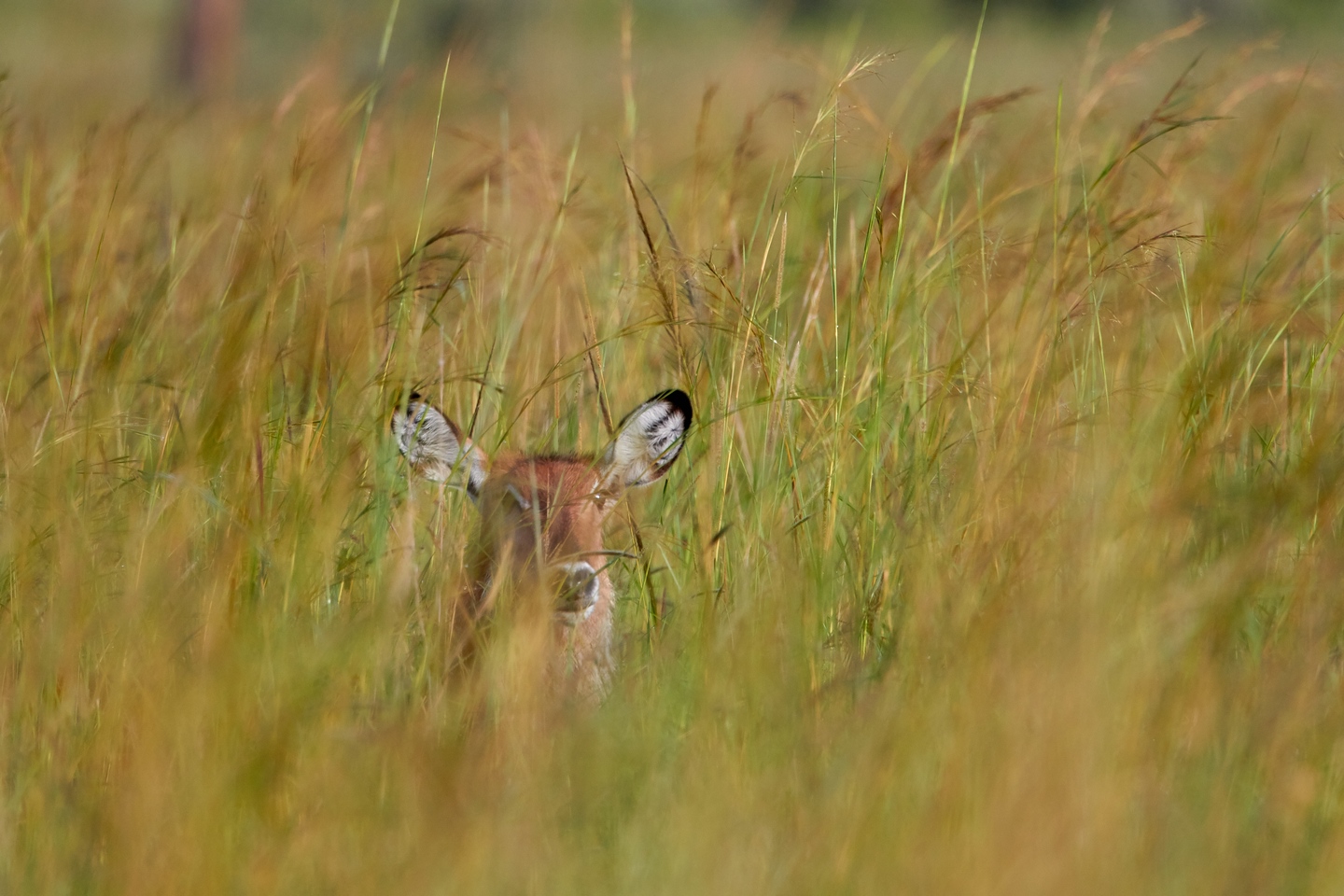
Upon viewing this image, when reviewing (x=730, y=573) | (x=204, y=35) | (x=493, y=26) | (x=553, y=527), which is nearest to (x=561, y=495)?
(x=553, y=527)

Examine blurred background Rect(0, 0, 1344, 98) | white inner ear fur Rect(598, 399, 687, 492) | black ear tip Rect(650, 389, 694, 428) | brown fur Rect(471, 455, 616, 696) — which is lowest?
blurred background Rect(0, 0, 1344, 98)

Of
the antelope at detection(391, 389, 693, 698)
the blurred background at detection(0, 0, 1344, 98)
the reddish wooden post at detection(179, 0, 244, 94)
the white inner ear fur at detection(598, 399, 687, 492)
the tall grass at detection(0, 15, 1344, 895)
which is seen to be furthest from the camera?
the blurred background at detection(0, 0, 1344, 98)

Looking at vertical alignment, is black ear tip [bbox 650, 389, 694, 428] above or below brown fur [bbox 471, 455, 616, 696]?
above

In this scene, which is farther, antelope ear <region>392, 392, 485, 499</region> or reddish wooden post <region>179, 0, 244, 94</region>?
reddish wooden post <region>179, 0, 244, 94</region>

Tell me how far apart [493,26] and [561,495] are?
15.9m

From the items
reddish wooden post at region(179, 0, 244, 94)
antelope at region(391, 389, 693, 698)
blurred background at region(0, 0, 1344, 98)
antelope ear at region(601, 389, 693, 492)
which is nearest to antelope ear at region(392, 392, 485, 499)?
antelope at region(391, 389, 693, 698)

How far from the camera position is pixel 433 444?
3.35 metres

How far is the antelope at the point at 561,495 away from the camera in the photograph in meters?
3.04

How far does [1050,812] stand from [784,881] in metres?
0.33

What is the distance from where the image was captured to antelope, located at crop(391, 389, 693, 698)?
3.04m

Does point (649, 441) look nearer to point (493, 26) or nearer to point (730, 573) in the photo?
point (730, 573)

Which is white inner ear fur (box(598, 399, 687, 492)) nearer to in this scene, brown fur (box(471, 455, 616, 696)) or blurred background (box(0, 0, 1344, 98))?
brown fur (box(471, 455, 616, 696))

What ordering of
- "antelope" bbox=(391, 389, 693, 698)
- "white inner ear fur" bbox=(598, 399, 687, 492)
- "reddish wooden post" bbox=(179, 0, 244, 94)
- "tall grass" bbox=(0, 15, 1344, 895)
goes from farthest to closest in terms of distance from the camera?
"reddish wooden post" bbox=(179, 0, 244, 94)
"white inner ear fur" bbox=(598, 399, 687, 492)
"antelope" bbox=(391, 389, 693, 698)
"tall grass" bbox=(0, 15, 1344, 895)

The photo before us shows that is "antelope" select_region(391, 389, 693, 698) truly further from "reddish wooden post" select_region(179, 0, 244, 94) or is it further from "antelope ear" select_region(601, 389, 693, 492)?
"reddish wooden post" select_region(179, 0, 244, 94)
